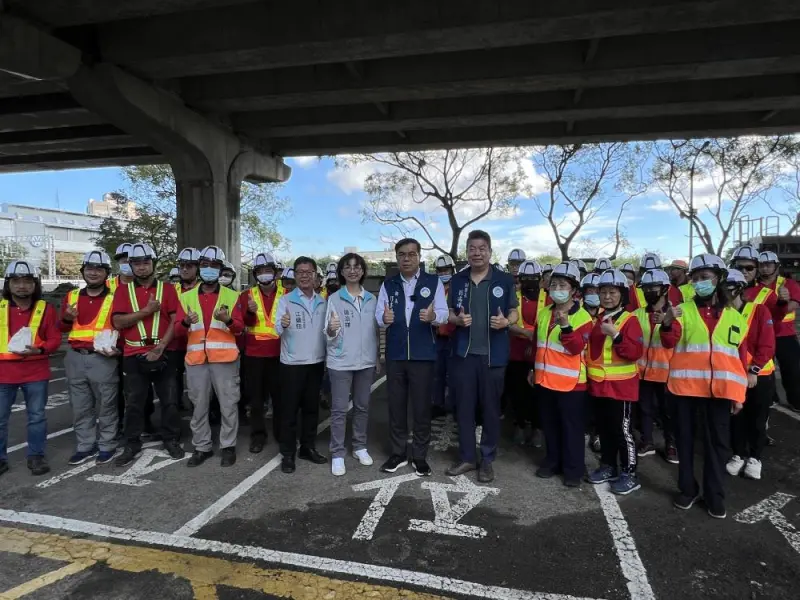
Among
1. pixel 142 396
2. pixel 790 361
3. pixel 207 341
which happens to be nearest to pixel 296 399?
pixel 207 341

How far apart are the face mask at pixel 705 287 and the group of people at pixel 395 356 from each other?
0.07 ft

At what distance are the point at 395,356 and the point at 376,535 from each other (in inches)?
62.3

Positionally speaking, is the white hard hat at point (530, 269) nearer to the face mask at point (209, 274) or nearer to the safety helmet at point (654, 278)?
the safety helmet at point (654, 278)

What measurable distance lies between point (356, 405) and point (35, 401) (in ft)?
9.94

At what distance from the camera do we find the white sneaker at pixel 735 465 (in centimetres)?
461

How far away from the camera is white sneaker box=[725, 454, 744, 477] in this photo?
15.1 feet

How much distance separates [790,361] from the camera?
5.77 m

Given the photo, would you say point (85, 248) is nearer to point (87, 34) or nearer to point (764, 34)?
point (87, 34)

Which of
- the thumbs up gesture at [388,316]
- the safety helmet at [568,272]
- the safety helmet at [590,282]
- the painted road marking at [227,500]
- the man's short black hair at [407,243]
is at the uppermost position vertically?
the man's short black hair at [407,243]

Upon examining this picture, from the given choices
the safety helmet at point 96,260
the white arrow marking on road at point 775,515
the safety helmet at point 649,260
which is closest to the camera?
the white arrow marking on road at point 775,515

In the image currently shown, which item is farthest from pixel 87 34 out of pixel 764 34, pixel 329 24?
pixel 764 34

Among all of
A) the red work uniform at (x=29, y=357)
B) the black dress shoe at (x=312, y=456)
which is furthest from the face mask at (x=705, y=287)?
the red work uniform at (x=29, y=357)

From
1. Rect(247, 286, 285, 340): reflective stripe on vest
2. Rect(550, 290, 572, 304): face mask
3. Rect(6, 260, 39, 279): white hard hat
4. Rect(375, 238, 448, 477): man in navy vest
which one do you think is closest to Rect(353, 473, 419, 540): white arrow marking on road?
Rect(375, 238, 448, 477): man in navy vest

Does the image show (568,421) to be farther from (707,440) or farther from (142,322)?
(142,322)
